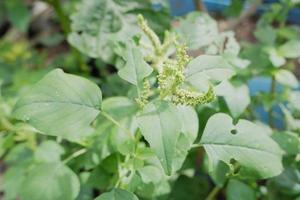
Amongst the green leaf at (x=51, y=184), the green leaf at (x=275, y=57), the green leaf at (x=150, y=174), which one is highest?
the green leaf at (x=275, y=57)

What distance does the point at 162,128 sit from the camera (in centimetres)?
72

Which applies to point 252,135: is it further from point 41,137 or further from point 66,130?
point 41,137

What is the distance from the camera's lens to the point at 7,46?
1.81 meters

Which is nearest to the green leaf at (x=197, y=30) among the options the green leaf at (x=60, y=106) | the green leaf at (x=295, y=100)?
the green leaf at (x=295, y=100)

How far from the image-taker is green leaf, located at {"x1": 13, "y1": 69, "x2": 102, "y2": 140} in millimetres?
771

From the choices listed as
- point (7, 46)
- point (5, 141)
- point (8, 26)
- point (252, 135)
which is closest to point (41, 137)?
point (5, 141)

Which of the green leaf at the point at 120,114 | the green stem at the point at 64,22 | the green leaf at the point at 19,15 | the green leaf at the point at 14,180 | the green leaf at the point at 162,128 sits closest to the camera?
the green leaf at the point at 162,128

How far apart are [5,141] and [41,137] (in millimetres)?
351

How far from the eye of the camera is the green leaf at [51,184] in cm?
86

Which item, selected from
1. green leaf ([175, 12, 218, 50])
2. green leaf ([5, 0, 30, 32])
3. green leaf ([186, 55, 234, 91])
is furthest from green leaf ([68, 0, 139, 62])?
green leaf ([5, 0, 30, 32])

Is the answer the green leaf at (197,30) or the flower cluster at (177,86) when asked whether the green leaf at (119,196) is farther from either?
the green leaf at (197,30)

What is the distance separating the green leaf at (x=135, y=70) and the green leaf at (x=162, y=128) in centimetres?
6

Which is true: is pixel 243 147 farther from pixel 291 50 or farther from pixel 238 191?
pixel 291 50

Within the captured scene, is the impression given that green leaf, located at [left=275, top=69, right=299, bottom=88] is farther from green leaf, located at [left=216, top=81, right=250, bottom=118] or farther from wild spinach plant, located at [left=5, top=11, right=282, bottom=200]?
wild spinach plant, located at [left=5, top=11, right=282, bottom=200]
